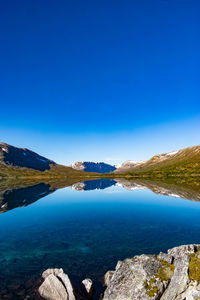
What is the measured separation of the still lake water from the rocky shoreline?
3645 mm

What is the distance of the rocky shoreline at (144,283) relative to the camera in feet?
42.6

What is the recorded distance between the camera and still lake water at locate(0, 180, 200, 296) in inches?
944

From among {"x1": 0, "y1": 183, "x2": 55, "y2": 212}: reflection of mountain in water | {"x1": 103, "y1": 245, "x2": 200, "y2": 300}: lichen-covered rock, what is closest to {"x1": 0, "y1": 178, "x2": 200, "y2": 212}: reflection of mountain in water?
{"x1": 0, "y1": 183, "x2": 55, "y2": 212}: reflection of mountain in water

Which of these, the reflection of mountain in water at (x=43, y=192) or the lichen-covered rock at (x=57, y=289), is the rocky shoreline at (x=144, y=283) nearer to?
the lichen-covered rock at (x=57, y=289)

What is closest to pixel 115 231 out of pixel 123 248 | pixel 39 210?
pixel 123 248

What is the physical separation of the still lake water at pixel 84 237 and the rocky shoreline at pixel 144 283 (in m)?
3.64

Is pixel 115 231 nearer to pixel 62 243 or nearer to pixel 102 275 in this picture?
pixel 62 243

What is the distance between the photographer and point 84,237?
35094 millimetres

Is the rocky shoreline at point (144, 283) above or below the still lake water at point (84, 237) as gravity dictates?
above

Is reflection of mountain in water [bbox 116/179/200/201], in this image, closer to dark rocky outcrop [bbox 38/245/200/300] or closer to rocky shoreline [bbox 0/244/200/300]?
rocky shoreline [bbox 0/244/200/300]

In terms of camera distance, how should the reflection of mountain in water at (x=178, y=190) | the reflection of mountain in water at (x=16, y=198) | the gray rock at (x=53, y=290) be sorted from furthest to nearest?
the reflection of mountain in water at (x=178, y=190) → the reflection of mountain in water at (x=16, y=198) → the gray rock at (x=53, y=290)

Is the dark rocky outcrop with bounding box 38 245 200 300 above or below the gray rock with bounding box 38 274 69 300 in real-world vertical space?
above

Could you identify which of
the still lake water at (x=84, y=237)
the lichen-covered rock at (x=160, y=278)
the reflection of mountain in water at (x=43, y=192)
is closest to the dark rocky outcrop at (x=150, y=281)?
the lichen-covered rock at (x=160, y=278)

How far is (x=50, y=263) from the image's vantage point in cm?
2453
